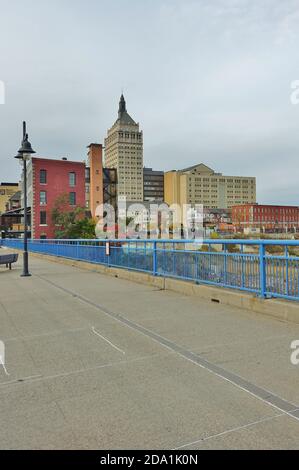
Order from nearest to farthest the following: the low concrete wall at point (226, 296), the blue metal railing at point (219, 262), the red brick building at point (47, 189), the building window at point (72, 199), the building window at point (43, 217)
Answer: the low concrete wall at point (226, 296) < the blue metal railing at point (219, 262) < the red brick building at point (47, 189) < the building window at point (43, 217) < the building window at point (72, 199)

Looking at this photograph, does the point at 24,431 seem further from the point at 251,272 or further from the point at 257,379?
the point at 251,272

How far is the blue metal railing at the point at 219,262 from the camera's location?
759cm

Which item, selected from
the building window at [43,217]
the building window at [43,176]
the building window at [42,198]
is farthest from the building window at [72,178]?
the building window at [43,217]

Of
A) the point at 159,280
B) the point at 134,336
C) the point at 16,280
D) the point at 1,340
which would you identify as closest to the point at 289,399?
the point at 134,336

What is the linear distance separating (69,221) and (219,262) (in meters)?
53.0

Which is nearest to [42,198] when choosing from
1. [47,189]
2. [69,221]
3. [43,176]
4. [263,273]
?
[47,189]

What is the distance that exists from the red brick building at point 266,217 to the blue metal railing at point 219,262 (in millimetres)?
131818

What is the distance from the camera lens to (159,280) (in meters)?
12.2

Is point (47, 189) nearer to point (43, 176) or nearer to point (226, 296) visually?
point (43, 176)

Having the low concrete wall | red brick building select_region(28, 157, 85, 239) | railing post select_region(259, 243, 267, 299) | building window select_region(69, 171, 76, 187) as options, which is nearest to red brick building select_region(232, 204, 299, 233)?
building window select_region(69, 171, 76, 187)

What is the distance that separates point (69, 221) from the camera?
60.8 meters

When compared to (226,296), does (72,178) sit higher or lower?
higher

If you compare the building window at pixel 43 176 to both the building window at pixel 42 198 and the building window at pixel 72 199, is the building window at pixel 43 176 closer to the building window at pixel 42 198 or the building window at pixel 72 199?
the building window at pixel 42 198

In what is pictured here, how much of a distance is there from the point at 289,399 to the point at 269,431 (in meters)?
0.72
